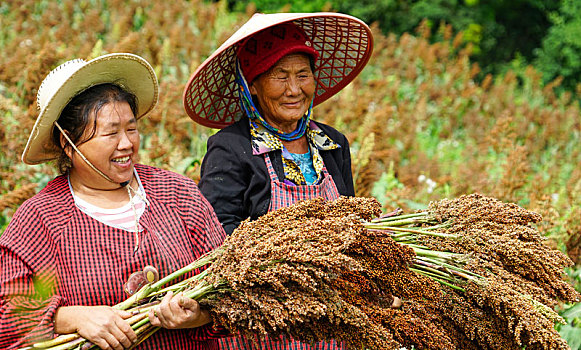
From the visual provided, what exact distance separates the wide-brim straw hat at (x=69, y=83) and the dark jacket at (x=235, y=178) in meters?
0.47

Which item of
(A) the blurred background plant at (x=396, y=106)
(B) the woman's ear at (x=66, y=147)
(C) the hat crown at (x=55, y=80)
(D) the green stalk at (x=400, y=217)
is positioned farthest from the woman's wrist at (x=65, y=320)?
(A) the blurred background plant at (x=396, y=106)

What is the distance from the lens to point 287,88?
2922mm

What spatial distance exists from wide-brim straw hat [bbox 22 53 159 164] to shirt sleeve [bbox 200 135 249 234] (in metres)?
0.47

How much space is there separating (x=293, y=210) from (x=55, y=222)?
0.83 meters

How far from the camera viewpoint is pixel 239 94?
310 cm

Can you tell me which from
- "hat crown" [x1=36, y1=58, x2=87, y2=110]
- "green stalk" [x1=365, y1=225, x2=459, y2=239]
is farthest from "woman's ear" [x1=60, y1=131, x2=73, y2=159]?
"green stalk" [x1=365, y1=225, x2=459, y2=239]

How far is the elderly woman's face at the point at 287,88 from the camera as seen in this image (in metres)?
2.92

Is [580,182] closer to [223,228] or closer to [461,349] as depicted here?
[461,349]

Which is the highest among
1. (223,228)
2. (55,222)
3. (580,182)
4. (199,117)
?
(199,117)

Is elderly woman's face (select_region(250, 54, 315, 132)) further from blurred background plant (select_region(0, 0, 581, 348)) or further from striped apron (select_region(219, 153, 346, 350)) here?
blurred background plant (select_region(0, 0, 581, 348))

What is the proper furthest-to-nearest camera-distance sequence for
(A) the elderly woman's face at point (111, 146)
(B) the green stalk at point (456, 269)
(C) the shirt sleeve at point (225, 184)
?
1. (C) the shirt sleeve at point (225, 184)
2. (B) the green stalk at point (456, 269)
3. (A) the elderly woman's face at point (111, 146)

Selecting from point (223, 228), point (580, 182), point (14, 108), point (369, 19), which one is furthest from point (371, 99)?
point (369, 19)

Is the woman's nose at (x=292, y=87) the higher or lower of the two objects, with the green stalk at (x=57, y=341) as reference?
higher

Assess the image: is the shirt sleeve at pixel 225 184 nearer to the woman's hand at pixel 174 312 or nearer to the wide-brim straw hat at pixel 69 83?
the wide-brim straw hat at pixel 69 83
